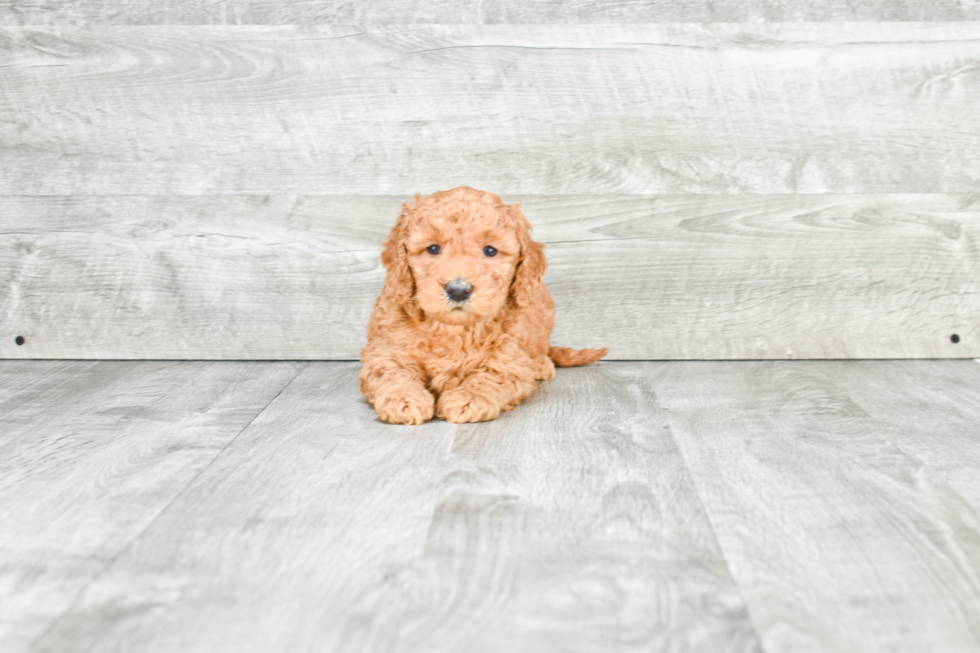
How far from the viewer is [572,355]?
254 centimetres

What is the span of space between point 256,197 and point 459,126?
681mm

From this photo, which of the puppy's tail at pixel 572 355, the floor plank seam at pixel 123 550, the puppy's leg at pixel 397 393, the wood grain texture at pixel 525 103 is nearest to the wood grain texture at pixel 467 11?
the wood grain texture at pixel 525 103

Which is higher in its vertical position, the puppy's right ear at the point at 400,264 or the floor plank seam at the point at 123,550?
the puppy's right ear at the point at 400,264

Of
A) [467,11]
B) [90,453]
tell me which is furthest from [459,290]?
[467,11]

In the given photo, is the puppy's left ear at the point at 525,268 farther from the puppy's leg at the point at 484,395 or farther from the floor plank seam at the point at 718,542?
the floor plank seam at the point at 718,542

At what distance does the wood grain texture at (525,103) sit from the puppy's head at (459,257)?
0.64 meters

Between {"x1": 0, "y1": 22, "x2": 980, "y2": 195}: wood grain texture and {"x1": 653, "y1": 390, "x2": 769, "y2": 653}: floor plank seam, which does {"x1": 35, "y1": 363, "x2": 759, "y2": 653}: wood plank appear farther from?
{"x1": 0, "y1": 22, "x2": 980, "y2": 195}: wood grain texture

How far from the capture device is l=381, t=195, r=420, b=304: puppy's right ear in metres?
1.98

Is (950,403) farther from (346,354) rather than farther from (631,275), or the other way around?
(346,354)

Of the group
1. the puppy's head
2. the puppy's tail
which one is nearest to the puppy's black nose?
the puppy's head

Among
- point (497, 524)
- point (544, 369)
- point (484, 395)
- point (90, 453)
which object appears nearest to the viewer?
point (497, 524)

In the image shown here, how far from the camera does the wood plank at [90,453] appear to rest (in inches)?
48.6

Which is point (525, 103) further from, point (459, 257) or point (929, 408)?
point (929, 408)

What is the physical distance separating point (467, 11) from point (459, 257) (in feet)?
3.50
